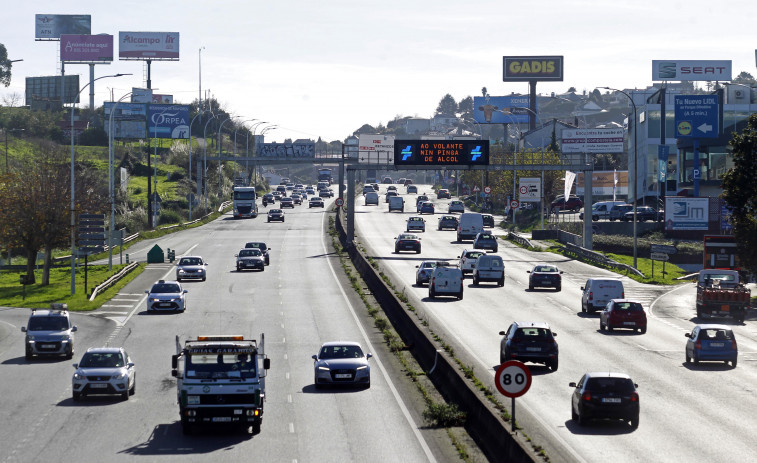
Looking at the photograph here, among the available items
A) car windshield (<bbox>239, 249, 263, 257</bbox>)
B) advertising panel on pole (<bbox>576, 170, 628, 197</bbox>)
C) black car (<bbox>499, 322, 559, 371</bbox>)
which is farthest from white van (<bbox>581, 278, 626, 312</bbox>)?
advertising panel on pole (<bbox>576, 170, 628, 197</bbox>)

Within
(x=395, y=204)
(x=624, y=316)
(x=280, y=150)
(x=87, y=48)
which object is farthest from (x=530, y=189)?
(x=87, y=48)

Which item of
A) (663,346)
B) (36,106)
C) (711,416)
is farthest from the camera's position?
(36,106)

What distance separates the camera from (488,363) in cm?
3600

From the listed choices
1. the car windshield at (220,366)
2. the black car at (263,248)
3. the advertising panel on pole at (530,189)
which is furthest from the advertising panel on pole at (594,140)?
the car windshield at (220,366)

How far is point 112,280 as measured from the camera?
210 feet

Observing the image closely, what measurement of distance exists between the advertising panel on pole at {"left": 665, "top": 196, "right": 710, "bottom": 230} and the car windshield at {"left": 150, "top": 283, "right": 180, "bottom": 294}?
2168 inches

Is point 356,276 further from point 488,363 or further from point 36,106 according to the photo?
point 36,106

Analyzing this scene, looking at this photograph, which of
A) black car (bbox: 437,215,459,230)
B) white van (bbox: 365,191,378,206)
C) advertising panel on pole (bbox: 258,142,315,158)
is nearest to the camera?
black car (bbox: 437,215,459,230)

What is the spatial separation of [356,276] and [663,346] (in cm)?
2864

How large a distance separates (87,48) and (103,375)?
144934 millimetres

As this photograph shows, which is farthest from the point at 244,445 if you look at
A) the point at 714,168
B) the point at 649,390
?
the point at 714,168

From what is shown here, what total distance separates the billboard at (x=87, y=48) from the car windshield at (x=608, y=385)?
152 metres

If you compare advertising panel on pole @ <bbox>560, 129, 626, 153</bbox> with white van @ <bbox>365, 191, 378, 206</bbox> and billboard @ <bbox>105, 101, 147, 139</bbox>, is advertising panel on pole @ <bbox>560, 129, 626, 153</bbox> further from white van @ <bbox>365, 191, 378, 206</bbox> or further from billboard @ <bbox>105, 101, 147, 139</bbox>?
billboard @ <bbox>105, 101, 147, 139</bbox>

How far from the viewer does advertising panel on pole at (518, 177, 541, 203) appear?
106062 millimetres
